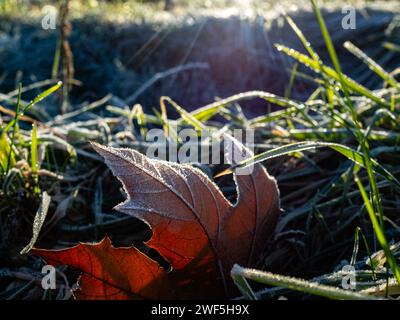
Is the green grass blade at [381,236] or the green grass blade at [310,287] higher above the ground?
the green grass blade at [381,236]

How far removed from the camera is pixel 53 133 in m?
1.49

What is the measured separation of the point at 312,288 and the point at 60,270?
24.7 inches

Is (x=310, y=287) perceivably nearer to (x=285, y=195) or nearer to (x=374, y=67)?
(x=285, y=195)

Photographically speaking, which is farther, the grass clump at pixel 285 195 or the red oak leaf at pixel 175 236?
the grass clump at pixel 285 195

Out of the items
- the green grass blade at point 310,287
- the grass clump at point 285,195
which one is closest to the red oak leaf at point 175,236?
the grass clump at point 285,195

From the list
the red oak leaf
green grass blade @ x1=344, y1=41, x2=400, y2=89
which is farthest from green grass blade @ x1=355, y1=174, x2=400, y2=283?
green grass blade @ x1=344, y1=41, x2=400, y2=89

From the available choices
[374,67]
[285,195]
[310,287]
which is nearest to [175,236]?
[310,287]

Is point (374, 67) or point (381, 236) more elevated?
point (374, 67)

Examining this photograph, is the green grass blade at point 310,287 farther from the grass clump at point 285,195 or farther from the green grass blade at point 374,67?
the green grass blade at point 374,67

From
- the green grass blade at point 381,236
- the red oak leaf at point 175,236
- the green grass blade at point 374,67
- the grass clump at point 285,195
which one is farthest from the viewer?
the green grass blade at point 374,67

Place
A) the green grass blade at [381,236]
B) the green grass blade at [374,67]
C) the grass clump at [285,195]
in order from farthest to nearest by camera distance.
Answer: the green grass blade at [374,67] → the grass clump at [285,195] → the green grass blade at [381,236]

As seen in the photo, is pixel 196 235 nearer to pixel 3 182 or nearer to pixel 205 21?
pixel 3 182
